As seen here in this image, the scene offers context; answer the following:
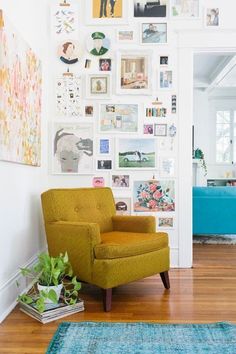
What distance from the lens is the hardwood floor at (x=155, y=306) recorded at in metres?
2.13

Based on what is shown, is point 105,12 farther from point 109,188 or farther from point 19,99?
point 109,188

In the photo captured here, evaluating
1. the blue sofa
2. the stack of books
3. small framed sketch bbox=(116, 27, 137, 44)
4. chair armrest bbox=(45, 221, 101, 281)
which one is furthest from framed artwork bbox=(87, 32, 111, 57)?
the stack of books

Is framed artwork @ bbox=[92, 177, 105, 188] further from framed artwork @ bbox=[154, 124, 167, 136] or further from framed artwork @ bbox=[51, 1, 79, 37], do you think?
framed artwork @ bbox=[51, 1, 79, 37]

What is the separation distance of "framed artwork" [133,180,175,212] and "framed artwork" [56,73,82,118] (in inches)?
37.6

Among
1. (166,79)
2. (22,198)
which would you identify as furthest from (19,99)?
(166,79)

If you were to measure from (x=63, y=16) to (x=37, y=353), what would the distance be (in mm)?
2981

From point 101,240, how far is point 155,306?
1.91 feet

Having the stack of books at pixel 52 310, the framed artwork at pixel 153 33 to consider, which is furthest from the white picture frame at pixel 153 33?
the stack of books at pixel 52 310

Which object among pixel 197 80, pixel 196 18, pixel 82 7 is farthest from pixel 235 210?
pixel 197 80

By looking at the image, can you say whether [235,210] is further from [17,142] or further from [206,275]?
[17,142]

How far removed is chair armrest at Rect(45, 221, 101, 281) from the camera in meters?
2.57

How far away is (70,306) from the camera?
2.46 metres

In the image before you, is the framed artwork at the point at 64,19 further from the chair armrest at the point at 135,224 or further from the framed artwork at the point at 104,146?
the chair armrest at the point at 135,224

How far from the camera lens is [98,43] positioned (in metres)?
3.64
